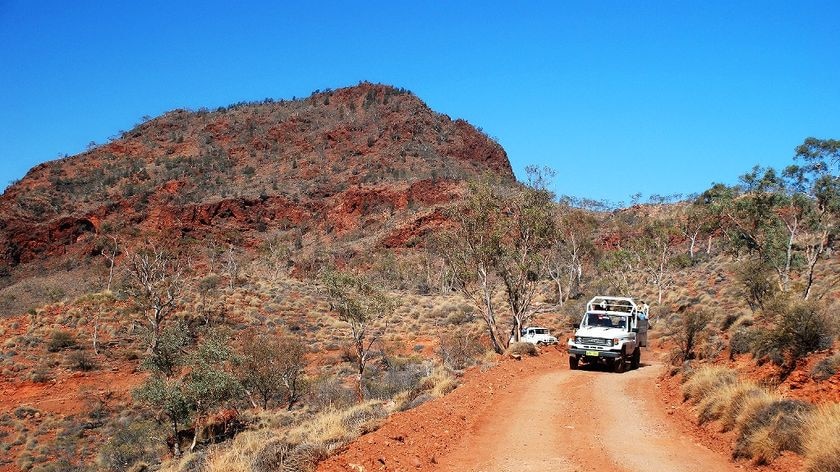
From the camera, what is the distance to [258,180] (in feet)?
352

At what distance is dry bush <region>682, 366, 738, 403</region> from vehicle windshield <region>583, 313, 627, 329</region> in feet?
19.2

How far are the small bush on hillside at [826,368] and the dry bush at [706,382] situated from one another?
4.93ft

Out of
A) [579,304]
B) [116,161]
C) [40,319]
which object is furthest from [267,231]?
[579,304]

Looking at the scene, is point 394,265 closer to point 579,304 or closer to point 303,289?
point 303,289

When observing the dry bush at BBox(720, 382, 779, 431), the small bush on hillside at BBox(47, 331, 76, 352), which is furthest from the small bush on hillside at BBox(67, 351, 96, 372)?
the dry bush at BBox(720, 382, 779, 431)

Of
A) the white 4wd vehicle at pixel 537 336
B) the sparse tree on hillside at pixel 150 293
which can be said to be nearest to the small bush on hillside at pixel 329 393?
the white 4wd vehicle at pixel 537 336

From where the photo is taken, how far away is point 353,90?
133 metres

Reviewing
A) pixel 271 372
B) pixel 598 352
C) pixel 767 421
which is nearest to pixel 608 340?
pixel 598 352

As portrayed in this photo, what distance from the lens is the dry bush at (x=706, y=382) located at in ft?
40.9

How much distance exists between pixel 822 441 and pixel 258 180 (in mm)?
106226

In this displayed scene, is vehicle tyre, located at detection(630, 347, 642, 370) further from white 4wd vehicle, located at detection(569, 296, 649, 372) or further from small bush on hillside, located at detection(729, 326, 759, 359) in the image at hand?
small bush on hillside, located at detection(729, 326, 759, 359)

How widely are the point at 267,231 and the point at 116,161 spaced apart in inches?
1667

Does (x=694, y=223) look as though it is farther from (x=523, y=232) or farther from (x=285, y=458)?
(x=285, y=458)

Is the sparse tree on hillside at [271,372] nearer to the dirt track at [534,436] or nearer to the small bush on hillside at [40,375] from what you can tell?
the small bush on hillside at [40,375]
